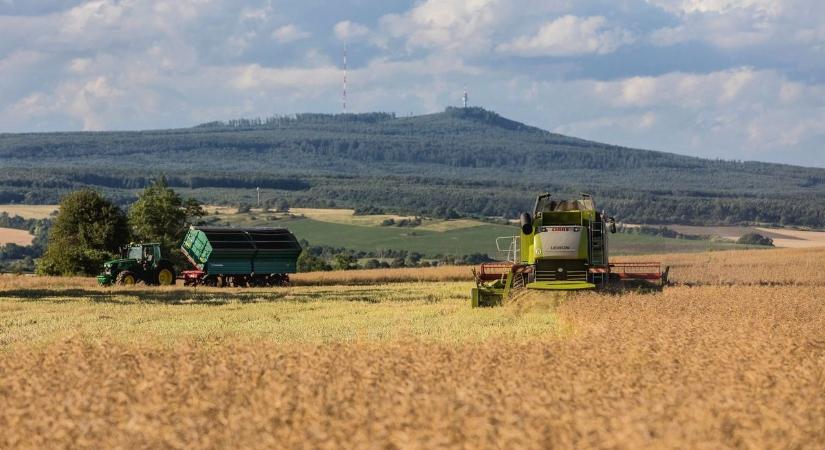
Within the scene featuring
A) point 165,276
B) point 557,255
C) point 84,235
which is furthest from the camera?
Result: point 84,235

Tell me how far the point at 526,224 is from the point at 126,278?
2165cm

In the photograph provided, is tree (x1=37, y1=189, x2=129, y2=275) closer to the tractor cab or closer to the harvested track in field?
the tractor cab

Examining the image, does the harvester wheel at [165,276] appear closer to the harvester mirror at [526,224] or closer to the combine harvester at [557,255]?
the combine harvester at [557,255]

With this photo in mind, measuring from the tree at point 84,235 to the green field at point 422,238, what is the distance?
37.6 metres

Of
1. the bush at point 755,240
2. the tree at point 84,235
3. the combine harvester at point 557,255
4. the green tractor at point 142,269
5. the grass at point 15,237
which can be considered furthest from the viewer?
the grass at point 15,237

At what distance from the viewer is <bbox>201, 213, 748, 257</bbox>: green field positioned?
3764 inches

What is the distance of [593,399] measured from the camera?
385 inches

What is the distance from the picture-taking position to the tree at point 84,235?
6172cm

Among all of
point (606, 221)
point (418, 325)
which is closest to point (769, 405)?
point (418, 325)

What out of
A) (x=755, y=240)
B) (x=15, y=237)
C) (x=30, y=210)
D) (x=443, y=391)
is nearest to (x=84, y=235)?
(x=443, y=391)

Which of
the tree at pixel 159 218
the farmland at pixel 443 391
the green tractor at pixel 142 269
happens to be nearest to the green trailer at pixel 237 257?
the green tractor at pixel 142 269

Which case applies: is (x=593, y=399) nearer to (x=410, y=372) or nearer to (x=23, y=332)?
(x=410, y=372)

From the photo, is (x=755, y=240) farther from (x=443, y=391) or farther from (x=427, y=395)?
(x=427, y=395)

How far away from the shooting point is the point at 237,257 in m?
47.7
